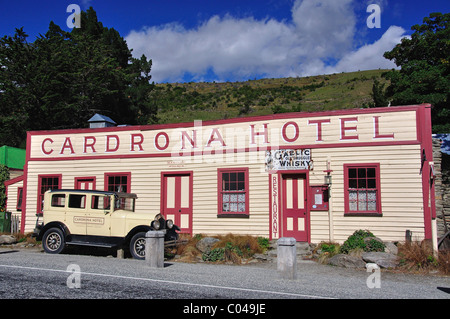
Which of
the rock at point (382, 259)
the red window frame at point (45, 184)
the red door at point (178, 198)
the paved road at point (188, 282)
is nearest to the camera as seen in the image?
the paved road at point (188, 282)

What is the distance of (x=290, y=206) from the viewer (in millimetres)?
14305

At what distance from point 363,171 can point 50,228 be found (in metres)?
10.4

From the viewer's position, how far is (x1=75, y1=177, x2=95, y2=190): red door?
16.7 metres

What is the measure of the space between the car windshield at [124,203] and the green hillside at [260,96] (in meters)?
40.5

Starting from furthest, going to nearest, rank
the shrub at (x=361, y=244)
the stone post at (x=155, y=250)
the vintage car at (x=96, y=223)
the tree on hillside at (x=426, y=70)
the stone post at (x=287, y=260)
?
the tree on hillside at (x=426, y=70)
the vintage car at (x=96, y=223)
the shrub at (x=361, y=244)
the stone post at (x=155, y=250)
the stone post at (x=287, y=260)

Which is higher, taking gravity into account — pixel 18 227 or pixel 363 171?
pixel 363 171

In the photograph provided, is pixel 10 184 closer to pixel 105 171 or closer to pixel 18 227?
pixel 18 227

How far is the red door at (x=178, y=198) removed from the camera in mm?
15453

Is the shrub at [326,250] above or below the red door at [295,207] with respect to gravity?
below

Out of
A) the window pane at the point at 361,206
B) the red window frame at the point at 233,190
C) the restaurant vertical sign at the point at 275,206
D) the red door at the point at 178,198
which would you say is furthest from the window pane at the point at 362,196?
the red door at the point at 178,198

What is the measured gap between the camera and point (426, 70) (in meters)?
26.5

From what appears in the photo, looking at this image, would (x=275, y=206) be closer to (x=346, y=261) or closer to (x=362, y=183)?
(x=362, y=183)

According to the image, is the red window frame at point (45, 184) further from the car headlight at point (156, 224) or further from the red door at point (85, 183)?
the car headlight at point (156, 224)
